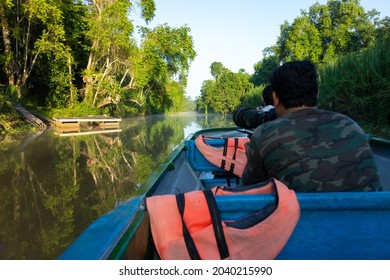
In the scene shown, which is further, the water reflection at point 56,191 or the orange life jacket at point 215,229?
the water reflection at point 56,191

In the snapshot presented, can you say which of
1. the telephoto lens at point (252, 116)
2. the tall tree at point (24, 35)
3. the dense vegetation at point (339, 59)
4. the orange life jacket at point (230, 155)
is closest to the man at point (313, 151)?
the telephoto lens at point (252, 116)

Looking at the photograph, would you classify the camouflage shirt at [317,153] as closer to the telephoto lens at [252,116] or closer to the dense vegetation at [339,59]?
the telephoto lens at [252,116]

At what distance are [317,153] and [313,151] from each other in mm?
18

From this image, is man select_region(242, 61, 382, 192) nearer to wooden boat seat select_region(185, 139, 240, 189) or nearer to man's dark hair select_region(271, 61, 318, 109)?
man's dark hair select_region(271, 61, 318, 109)

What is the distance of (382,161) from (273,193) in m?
2.60

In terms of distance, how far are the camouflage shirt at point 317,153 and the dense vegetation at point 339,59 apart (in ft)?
25.7

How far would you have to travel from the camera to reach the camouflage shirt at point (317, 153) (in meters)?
1.25

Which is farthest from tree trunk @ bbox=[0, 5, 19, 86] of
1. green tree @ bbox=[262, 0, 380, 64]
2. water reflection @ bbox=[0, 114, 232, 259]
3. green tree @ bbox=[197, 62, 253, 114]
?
green tree @ bbox=[197, 62, 253, 114]

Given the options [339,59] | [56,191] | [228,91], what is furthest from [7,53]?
[228,91]

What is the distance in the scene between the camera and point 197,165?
11.1 ft

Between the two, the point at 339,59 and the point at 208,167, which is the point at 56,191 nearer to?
the point at 208,167

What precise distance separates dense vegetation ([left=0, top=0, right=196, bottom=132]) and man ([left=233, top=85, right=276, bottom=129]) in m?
16.5

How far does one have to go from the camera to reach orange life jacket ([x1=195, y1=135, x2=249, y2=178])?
2.79m

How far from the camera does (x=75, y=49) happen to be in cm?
2262
